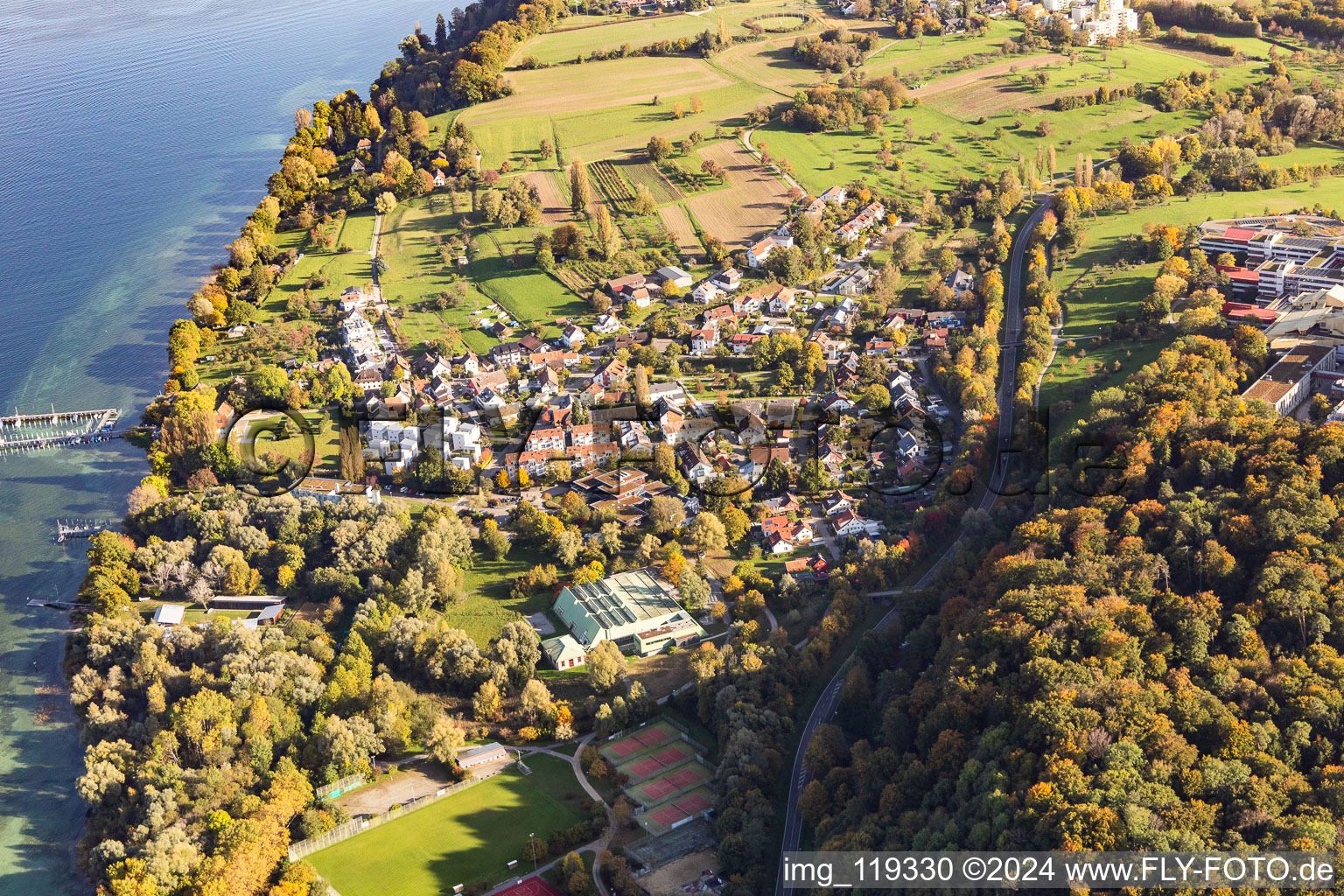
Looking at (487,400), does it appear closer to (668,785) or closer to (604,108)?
(668,785)

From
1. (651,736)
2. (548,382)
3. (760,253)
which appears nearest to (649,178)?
(760,253)

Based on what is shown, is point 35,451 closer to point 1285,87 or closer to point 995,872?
point 995,872

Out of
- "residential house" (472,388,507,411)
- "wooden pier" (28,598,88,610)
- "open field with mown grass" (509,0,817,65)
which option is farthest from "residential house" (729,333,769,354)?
"open field with mown grass" (509,0,817,65)

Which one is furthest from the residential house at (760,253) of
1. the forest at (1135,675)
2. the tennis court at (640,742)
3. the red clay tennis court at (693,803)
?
the red clay tennis court at (693,803)

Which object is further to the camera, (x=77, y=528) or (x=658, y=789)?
(x=77, y=528)

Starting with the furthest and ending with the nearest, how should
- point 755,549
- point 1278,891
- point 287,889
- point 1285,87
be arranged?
point 1285,87 → point 755,549 → point 287,889 → point 1278,891

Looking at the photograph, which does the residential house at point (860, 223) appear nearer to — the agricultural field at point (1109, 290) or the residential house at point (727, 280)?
the residential house at point (727, 280)

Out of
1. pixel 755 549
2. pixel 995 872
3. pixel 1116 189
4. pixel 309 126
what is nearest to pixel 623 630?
pixel 755 549
